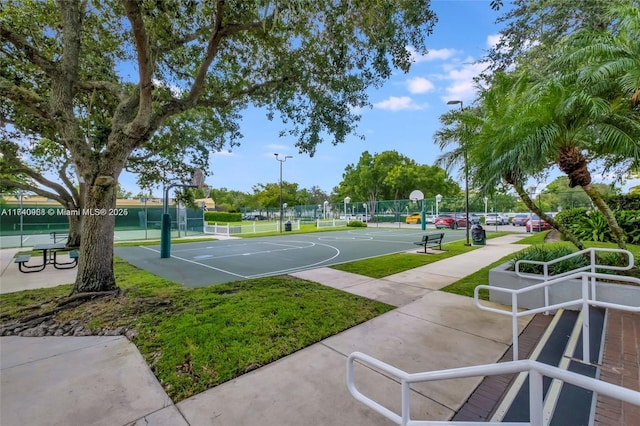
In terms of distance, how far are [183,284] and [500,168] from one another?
8026mm

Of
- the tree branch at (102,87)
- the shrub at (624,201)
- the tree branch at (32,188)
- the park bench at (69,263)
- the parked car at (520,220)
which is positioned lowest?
the park bench at (69,263)

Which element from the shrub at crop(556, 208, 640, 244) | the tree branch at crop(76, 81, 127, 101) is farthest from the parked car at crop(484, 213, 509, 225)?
the tree branch at crop(76, 81, 127, 101)

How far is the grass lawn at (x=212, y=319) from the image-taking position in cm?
342

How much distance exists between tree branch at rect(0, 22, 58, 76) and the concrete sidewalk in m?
5.14

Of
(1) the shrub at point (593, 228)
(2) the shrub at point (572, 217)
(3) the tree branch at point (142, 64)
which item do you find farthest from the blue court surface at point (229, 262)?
(2) the shrub at point (572, 217)

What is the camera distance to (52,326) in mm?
4750

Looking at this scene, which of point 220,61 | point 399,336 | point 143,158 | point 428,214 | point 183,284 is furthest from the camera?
point 428,214

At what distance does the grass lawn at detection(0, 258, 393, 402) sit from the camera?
11.2 ft

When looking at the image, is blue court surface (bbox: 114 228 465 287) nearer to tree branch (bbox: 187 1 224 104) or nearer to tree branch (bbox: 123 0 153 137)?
tree branch (bbox: 123 0 153 137)

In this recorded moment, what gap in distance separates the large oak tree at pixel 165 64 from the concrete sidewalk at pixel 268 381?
296cm

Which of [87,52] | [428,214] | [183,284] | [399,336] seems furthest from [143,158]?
[428,214]

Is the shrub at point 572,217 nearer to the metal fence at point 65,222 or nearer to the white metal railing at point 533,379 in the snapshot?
the white metal railing at point 533,379

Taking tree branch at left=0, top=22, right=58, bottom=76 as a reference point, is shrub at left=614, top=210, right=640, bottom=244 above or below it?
below

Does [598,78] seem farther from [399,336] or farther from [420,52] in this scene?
[399,336]
